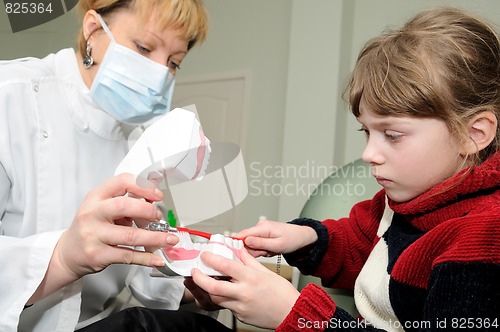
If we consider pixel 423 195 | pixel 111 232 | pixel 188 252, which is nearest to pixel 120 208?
pixel 111 232

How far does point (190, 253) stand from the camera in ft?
2.72

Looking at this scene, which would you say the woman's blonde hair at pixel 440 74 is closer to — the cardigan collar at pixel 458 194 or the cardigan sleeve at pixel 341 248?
the cardigan collar at pixel 458 194

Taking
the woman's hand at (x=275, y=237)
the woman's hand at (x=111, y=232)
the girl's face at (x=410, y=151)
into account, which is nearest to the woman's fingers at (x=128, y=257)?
the woman's hand at (x=111, y=232)

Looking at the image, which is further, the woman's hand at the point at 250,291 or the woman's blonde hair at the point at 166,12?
the woman's blonde hair at the point at 166,12

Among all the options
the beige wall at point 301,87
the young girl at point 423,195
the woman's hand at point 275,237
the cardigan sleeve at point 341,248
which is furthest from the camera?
the beige wall at point 301,87

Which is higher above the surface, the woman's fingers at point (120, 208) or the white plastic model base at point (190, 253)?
the woman's fingers at point (120, 208)

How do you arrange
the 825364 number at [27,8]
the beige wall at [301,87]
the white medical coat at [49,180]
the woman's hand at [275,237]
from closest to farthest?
the white medical coat at [49,180] → the woman's hand at [275,237] → the 825364 number at [27,8] → the beige wall at [301,87]

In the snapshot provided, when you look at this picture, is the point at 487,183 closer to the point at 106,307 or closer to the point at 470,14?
the point at 470,14

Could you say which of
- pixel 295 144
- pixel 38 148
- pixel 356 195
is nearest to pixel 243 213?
pixel 295 144

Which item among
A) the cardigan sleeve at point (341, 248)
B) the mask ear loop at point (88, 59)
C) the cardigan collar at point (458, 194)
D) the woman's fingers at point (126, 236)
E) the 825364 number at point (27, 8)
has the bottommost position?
the cardigan sleeve at point (341, 248)

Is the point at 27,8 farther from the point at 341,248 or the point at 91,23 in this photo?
the point at 341,248

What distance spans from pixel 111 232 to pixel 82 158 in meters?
0.44

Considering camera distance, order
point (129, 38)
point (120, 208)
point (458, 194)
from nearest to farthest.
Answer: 1. point (120, 208)
2. point (458, 194)
3. point (129, 38)

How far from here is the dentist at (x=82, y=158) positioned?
78 cm
